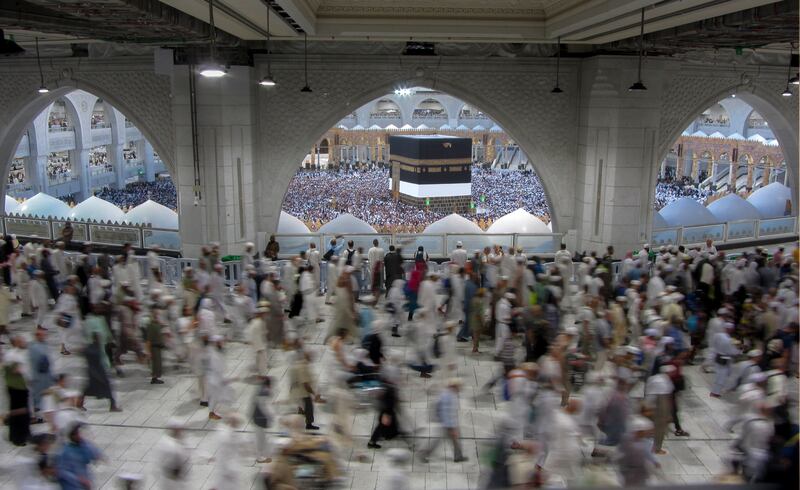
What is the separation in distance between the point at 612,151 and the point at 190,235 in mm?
7913

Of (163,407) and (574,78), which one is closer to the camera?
(163,407)

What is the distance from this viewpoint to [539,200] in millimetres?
25969

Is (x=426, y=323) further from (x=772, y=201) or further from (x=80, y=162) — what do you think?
(x=80, y=162)

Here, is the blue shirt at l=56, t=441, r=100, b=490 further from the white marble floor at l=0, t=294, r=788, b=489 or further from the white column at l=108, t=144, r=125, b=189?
the white column at l=108, t=144, r=125, b=189

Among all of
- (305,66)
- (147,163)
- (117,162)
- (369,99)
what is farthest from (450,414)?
(147,163)

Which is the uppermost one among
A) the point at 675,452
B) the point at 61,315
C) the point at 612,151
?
the point at 612,151

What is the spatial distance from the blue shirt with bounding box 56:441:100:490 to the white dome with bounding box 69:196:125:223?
1157cm

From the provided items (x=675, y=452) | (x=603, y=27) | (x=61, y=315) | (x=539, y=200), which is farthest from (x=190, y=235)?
(x=539, y=200)

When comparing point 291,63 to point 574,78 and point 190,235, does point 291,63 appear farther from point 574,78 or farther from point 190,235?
point 574,78

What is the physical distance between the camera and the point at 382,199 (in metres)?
26.5

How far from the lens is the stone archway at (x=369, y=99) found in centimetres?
1280

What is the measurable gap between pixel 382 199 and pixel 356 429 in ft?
67.4

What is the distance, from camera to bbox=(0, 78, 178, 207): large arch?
12.7 meters

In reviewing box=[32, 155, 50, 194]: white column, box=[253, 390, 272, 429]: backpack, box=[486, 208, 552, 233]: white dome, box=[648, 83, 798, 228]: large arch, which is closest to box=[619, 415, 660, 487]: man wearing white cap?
box=[253, 390, 272, 429]: backpack
